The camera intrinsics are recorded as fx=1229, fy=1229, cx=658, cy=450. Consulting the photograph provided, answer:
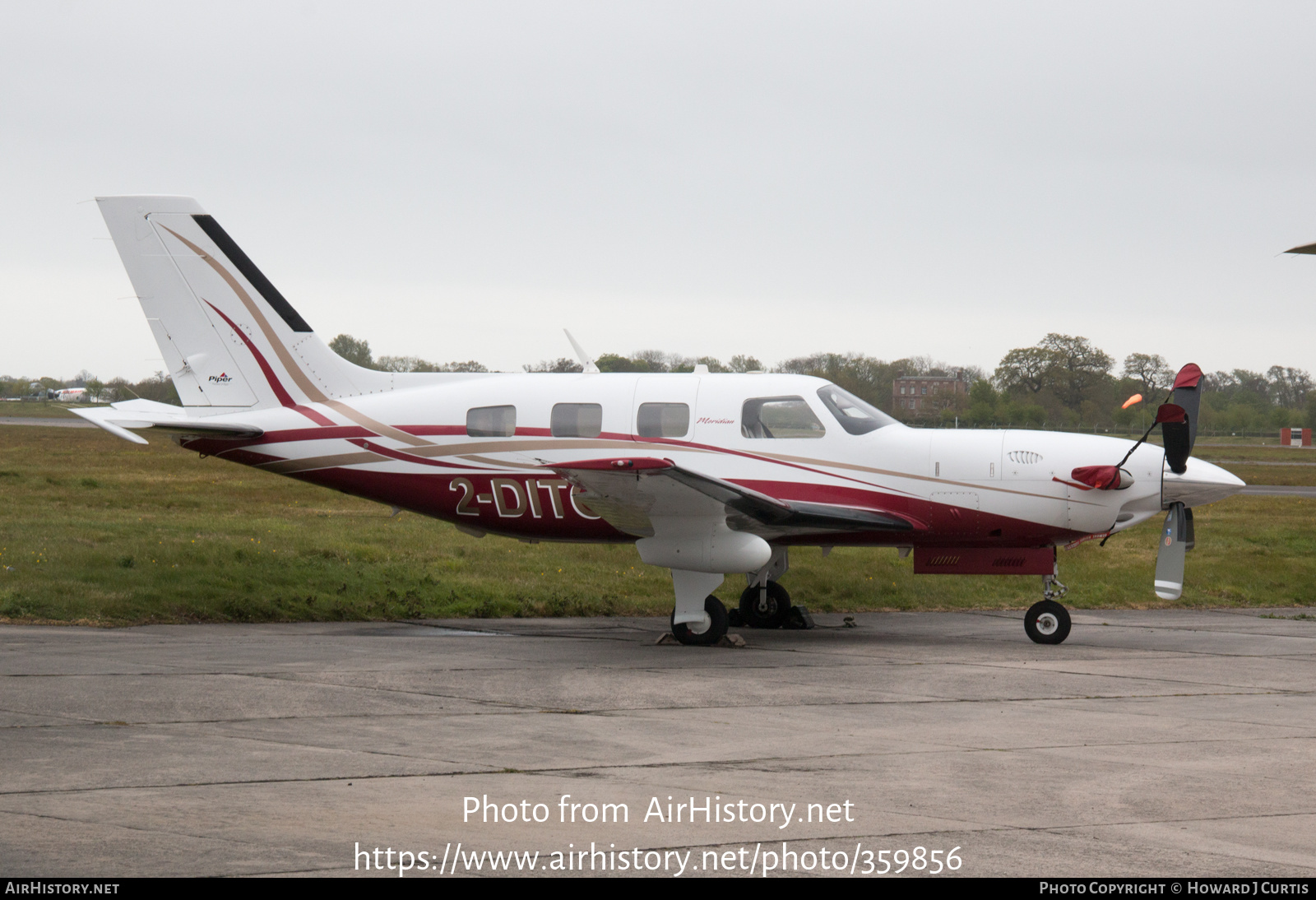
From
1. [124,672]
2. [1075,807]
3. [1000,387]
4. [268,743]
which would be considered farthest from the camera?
[1000,387]

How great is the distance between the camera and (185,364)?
49.2 feet

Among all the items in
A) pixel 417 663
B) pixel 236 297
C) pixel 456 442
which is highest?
pixel 236 297

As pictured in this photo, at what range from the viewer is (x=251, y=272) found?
15.0m

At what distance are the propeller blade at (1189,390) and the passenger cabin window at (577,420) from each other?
239 inches

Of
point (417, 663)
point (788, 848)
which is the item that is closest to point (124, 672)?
point (417, 663)

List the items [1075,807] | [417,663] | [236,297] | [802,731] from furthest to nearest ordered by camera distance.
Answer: [236,297] → [417,663] → [802,731] → [1075,807]

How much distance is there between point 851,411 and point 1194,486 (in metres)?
3.59

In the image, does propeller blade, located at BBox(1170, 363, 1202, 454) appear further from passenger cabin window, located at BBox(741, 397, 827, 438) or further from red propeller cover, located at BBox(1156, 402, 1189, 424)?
passenger cabin window, located at BBox(741, 397, 827, 438)

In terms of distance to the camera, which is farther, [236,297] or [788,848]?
[236,297]

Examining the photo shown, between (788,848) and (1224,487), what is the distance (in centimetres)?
920

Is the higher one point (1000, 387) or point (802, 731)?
point (1000, 387)

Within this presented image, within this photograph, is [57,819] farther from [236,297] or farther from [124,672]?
[236,297]

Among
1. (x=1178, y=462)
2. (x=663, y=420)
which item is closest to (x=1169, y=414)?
(x=1178, y=462)

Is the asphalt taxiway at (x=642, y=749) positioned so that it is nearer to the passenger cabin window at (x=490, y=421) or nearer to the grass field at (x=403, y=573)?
the grass field at (x=403, y=573)
